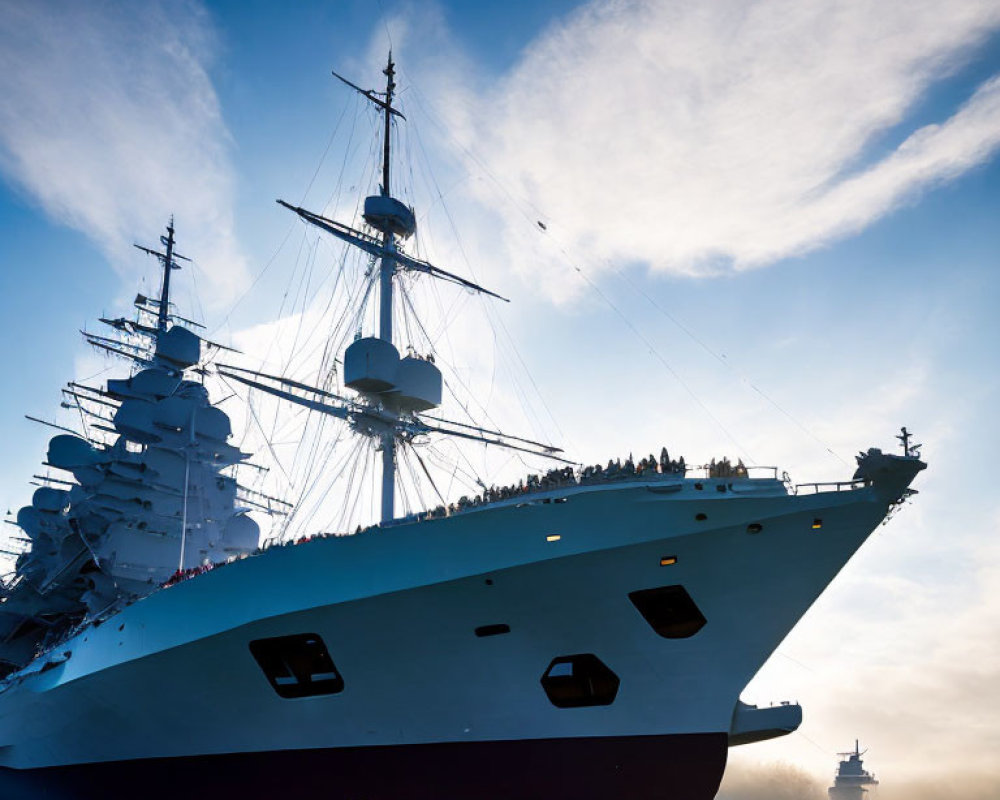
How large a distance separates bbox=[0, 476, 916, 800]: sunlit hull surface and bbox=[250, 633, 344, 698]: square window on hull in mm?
228

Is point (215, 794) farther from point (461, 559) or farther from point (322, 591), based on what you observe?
point (461, 559)

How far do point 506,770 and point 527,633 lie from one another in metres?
2.74

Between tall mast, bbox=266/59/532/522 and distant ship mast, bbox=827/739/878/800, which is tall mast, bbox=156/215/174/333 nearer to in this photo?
tall mast, bbox=266/59/532/522

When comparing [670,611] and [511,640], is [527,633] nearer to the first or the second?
[511,640]

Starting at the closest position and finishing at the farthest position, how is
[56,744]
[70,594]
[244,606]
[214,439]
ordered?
1. [244,606]
2. [56,744]
3. [70,594]
4. [214,439]

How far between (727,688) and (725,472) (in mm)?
4067

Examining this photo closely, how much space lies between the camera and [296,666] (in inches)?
622

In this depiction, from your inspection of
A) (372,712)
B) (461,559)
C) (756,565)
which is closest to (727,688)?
(756,565)

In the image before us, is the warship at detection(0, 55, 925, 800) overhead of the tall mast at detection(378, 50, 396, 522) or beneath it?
beneath

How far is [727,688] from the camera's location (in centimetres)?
1480

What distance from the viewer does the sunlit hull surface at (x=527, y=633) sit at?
1403 cm

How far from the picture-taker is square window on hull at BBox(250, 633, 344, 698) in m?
15.5

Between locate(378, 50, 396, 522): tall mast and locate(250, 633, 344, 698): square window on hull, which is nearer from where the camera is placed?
locate(250, 633, 344, 698): square window on hull

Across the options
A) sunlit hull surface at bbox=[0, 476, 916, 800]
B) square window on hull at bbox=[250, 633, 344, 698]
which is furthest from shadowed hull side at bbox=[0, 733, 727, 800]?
square window on hull at bbox=[250, 633, 344, 698]
